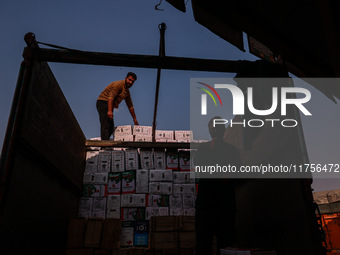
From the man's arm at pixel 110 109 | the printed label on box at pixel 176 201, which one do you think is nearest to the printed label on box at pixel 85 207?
the printed label on box at pixel 176 201

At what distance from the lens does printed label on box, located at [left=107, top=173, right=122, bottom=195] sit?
5.34 metres

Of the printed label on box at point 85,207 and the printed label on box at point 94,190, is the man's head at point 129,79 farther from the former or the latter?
the printed label on box at point 85,207

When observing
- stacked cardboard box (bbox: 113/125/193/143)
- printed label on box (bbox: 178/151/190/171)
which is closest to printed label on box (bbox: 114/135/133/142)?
stacked cardboard box (bbox: 113/125/193/143)

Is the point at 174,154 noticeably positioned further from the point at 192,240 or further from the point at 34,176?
the point at 34,176

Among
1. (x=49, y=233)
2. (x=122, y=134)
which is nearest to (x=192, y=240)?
(x=49, y=233)

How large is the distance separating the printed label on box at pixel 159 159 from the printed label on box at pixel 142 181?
31 cm

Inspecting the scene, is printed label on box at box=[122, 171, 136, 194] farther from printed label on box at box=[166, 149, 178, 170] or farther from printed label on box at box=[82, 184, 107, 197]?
printed label on box at box=[166, 149, 178, 170]

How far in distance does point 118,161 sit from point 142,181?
696mm

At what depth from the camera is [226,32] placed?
4.39 metres

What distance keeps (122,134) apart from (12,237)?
13.6ft

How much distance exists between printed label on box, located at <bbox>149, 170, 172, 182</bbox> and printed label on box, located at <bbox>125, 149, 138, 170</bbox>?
1.32 ft

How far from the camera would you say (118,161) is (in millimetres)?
5656

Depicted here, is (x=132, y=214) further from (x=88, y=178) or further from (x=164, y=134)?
(x=164, y=134)

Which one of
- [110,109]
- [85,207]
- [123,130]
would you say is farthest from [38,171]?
[123,130]
